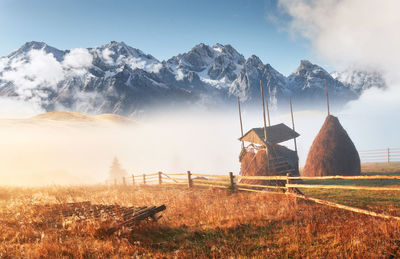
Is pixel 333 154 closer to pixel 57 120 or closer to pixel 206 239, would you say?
pixel 206 239

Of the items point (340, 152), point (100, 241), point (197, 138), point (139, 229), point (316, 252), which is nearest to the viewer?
point (316, 252)

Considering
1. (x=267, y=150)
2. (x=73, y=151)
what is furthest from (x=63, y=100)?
(x=267, y=150)

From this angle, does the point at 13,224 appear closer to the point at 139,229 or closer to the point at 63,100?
the point at 139,229

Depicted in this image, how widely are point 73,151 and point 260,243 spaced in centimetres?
9179

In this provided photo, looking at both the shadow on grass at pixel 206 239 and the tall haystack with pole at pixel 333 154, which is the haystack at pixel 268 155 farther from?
the shadow on grass at pixel 206 239

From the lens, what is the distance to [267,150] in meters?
16.7

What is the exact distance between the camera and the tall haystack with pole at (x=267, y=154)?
54.3 ft

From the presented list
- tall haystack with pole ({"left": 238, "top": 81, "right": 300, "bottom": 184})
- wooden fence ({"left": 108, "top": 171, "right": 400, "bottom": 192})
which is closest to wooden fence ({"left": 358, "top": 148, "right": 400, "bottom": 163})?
tall haystack with pole ({"left": 238, "top": 81, "right": 300, "bottom": 184})

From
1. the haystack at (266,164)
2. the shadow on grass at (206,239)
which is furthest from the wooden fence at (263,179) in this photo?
the shadow on grass at (206,239)

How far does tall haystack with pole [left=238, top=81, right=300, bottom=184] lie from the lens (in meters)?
16.5

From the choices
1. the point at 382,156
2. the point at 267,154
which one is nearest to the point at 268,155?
the point at 267,154

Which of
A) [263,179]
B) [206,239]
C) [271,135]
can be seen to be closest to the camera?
[206,239]

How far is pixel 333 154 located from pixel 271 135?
6344 millimetres

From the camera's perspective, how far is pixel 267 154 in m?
16.7
